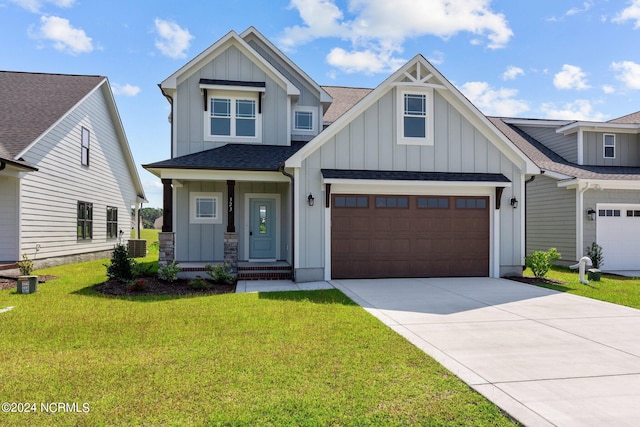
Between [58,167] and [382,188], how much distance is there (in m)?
12.1

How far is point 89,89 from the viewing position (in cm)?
1645

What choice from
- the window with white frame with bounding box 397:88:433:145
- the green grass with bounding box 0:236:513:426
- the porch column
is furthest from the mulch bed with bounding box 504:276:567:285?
the porch column

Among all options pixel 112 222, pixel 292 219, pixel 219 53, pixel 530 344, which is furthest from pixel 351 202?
pixel 112 222

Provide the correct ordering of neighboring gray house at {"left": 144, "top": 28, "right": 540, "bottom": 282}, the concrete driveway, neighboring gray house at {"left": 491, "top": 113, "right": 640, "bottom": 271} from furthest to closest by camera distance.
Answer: neighboring gray house at {"left": 491, "top": 113, "right": 640, "bottom": 271}
neighboring gray house at {"left": 144, "top": 28, "right": 540, "bottom": 282}
the concrete driveway

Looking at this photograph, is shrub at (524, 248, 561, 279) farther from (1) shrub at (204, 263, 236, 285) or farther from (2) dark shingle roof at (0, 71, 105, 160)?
(2) dark shingle roof at (0, 71, 105, 160)

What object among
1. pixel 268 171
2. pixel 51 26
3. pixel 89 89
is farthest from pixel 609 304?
pixel 89 89

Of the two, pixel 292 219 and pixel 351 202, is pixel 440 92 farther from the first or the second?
pixel 292 219

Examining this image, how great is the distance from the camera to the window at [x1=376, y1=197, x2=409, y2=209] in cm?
1141

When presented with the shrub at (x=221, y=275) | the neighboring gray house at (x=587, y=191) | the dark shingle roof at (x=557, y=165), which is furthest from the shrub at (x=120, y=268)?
the neighboring gray house at (x=587, y=191)

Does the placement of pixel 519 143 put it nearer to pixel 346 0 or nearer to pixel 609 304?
pixel 346 0

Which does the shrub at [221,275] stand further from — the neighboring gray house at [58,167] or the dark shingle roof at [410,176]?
the neighboring gray house at [58,167]

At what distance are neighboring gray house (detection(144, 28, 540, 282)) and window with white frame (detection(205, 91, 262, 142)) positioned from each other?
0.49 m

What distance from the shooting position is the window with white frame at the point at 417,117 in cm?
1139

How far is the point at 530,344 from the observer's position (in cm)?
555
